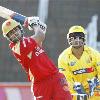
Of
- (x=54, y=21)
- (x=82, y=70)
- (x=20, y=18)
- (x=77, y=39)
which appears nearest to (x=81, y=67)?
(x=82, y=70)

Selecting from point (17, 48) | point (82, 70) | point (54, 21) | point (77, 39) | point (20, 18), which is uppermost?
point (54, 21)

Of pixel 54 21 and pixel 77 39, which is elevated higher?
pixel 54 21

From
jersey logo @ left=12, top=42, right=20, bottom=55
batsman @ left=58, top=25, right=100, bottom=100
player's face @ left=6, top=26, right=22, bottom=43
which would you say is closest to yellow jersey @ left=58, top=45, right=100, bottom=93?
batsman @ left=58, top=25, right=100, bottom=100

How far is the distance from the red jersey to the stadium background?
7.99 m

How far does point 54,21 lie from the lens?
1666 cm

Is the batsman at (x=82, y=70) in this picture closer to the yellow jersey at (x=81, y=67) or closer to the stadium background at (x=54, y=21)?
the yellow jersey at (x=81, y=67)

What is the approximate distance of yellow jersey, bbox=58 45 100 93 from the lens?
881 centimetres

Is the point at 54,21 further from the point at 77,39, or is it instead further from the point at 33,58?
the point at 33,58

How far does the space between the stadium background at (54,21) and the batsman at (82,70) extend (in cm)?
672

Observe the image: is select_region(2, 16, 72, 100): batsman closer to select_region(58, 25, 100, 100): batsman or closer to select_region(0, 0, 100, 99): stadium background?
select_region(58, 25, 100, 100): batsman

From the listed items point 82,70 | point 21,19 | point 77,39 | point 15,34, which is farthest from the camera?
point 82,70

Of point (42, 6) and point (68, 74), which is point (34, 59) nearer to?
point (68, 74)

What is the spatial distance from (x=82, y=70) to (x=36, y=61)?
1457mm

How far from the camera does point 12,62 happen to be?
15797 mm
